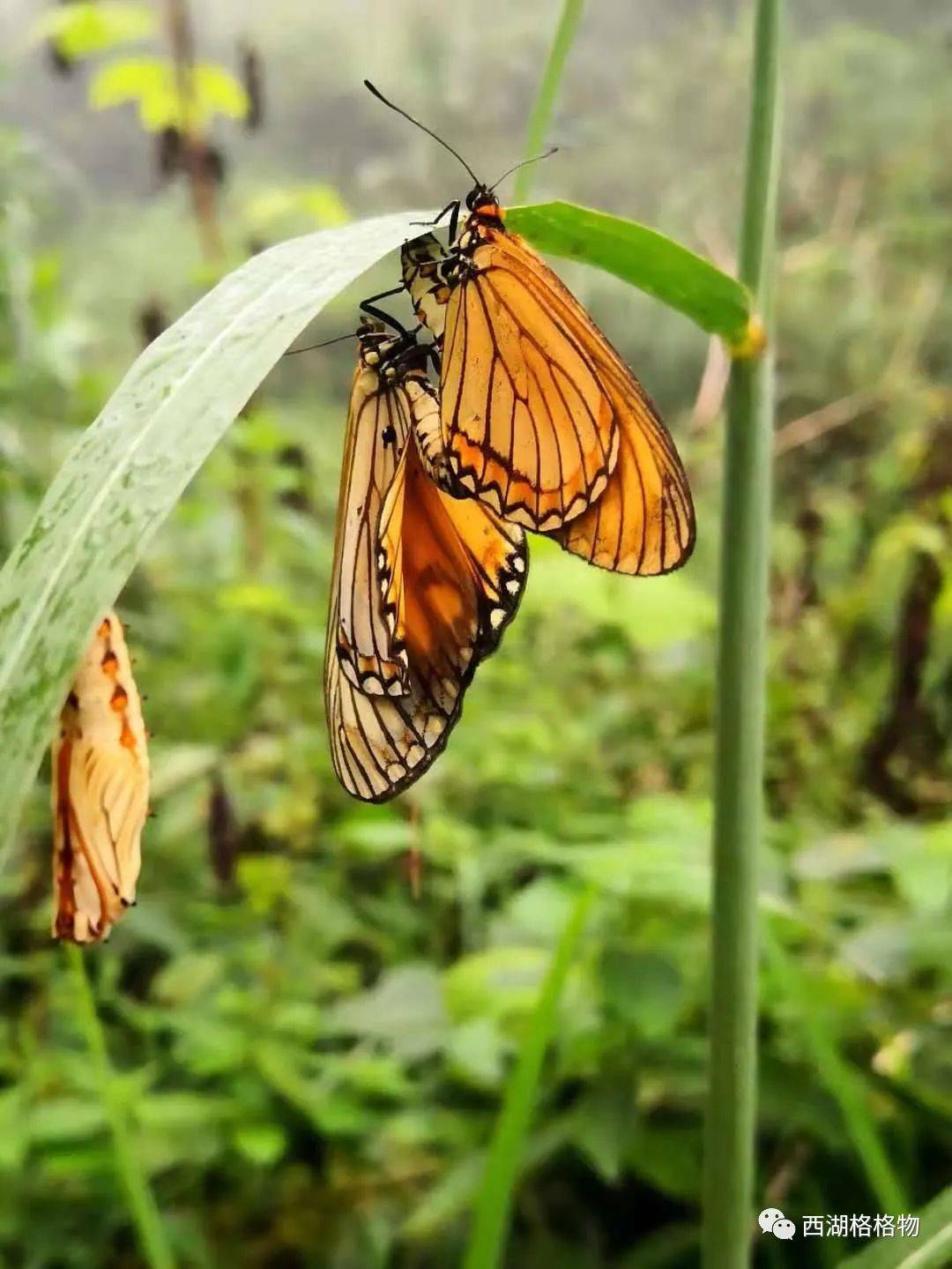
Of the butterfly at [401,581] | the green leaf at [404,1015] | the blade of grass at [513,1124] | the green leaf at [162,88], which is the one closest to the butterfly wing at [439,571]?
the butterfly at [401,581]

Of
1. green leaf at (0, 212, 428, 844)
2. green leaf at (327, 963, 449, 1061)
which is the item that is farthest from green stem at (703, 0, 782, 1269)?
green leaf at (327, 963, 449, 1061)

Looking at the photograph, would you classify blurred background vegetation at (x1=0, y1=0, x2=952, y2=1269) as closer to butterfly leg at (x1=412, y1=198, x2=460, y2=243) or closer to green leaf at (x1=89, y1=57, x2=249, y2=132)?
green leaf at (x1=89, y1=57, x2=249, y2=132)

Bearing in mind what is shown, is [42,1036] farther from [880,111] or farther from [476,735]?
[880,111]

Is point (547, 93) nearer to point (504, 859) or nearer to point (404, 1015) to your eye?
point (404, 1015)

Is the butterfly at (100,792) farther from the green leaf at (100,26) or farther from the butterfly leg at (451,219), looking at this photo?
the green leaf at (100,26)

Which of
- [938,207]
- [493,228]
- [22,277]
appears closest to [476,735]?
[22,277]
